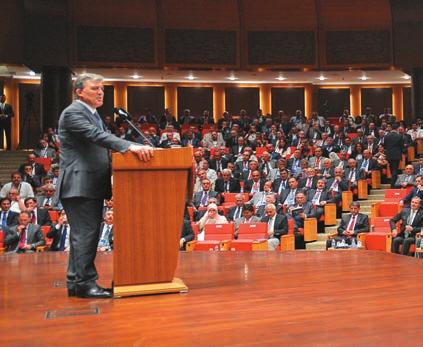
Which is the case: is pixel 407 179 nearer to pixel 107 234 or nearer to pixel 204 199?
pixel 204 199

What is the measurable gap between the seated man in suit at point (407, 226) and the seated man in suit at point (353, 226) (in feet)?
0.90

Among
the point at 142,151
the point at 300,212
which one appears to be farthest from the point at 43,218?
the point at 142,151

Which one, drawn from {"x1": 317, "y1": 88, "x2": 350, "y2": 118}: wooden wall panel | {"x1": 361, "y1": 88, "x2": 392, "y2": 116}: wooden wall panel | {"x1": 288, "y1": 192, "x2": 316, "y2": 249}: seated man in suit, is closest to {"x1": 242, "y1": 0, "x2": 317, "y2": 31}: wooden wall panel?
{"x1": 317, "y1": 88, "x2": 350, "y2": 118}: wooden wall panel

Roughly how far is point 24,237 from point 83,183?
3.56m

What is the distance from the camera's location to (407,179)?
24.4 ft

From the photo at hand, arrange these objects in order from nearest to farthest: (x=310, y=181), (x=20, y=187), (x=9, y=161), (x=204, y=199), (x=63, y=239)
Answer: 1. (x=63, y=239)
2. (x=204, y=199)
3. (x=20, y=187)
4. (x=310, y=181)
5. (x=9, y=161)

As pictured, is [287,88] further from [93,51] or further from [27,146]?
[27,146]

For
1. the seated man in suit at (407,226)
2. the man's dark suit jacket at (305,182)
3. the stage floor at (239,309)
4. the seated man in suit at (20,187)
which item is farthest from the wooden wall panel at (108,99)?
the stage floor at (239,309)

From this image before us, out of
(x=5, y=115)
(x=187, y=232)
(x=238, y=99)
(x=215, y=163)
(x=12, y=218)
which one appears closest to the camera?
(x=187, y=232)

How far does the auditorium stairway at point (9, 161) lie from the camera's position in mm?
9820

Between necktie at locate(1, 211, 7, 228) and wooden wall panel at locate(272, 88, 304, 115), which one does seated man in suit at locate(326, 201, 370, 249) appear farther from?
wooden wall panel at locate(272, 88, 304, 115)

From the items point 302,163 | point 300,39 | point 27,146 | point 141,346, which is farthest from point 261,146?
point 141,346

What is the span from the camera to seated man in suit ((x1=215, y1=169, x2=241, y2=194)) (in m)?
7.88

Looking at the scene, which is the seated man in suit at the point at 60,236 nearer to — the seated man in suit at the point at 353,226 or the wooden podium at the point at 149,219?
the seated man in suit at the point at 353,226
